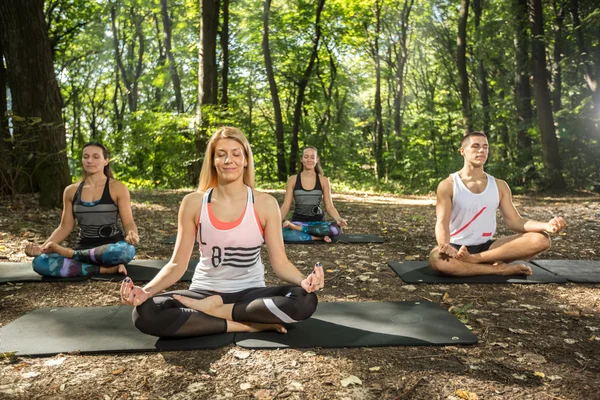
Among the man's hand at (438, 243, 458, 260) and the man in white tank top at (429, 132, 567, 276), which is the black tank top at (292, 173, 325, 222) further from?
the man's hand at (438, 243, 458, 260)

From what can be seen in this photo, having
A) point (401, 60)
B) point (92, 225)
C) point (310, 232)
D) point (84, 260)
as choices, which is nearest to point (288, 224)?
point (310, 232)

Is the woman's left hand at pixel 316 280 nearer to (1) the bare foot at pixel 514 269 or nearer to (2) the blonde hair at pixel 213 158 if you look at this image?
(2) the blonde hair at pixel 213 158

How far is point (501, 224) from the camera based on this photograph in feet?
26.1

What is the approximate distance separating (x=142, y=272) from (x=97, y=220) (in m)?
0.67

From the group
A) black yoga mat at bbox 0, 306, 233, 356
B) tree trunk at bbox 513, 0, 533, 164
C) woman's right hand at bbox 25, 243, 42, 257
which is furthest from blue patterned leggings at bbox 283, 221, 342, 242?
tree trunk at bbox 513, 0, 533, 164

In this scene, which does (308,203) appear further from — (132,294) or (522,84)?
(522,84)

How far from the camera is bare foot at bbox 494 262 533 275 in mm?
4559

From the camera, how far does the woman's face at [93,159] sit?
4512 millimetres

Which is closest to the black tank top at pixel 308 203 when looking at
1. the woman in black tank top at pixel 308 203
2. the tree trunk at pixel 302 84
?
the woman in black tank top at pixel 308 203

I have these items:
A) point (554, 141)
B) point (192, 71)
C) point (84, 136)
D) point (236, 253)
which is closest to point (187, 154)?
point (192, 71)

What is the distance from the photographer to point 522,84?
14844mm

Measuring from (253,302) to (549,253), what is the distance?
444cm

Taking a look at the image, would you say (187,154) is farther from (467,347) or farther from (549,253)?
(467,347)

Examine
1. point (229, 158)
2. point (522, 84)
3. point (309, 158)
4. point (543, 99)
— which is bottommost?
point (229, 158)
